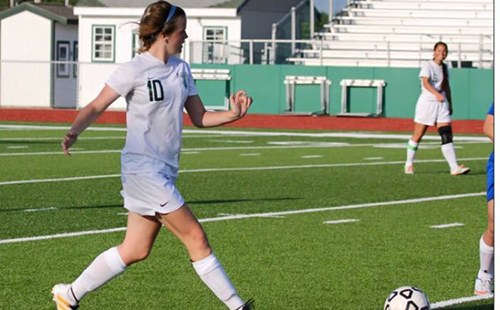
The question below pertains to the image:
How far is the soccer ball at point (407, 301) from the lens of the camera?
736cm

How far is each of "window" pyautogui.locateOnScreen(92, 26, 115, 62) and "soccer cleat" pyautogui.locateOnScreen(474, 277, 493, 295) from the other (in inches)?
1637

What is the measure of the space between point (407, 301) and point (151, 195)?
1.55m

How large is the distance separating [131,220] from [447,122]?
12.8m

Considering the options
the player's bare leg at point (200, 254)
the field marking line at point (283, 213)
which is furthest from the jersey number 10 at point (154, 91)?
the field marking line at point (283, 213)

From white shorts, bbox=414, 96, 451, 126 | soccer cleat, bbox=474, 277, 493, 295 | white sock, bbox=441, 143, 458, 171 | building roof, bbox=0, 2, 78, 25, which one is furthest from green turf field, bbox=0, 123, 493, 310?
building roof, bbox=0, 2, 78, 25

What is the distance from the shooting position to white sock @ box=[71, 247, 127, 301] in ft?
23.4

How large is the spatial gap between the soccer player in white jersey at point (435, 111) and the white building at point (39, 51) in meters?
30.2

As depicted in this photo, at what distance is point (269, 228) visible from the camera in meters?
12.2

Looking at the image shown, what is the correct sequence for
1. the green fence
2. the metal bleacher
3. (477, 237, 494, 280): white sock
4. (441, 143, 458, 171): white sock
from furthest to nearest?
the metal bleacher, the green fence, (441, 143, 458, 171): white sock, (477, 237, 494, 280): white sock

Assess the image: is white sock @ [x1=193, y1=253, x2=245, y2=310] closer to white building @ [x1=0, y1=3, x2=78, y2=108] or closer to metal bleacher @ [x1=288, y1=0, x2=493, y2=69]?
metal bleacher @ [x1=288, y1=0, x2=493, y2=69]

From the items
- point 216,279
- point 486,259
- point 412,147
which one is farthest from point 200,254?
point 412,147

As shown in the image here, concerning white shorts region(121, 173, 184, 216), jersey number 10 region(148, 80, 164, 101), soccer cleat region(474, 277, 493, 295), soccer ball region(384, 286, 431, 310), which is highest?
jersey number 10 region(148, 80, 164, 101)

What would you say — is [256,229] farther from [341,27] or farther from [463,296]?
[341,27]

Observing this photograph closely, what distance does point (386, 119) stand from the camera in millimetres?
37031
